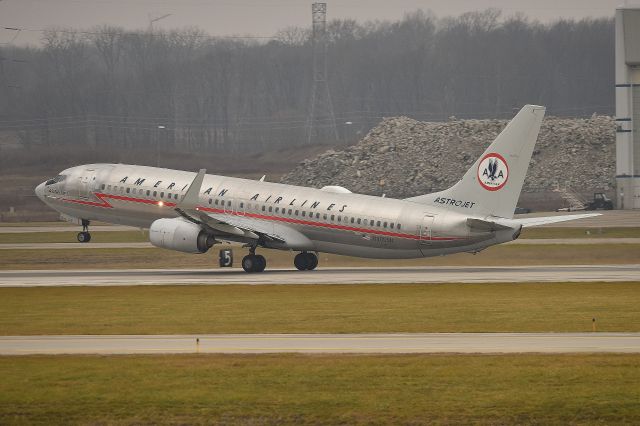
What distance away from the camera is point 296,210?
6725 centimetres

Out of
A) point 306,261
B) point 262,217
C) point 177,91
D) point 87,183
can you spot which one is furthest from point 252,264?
point 177,91

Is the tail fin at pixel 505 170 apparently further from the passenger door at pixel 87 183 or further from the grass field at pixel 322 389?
the grass field at pixel 322 389

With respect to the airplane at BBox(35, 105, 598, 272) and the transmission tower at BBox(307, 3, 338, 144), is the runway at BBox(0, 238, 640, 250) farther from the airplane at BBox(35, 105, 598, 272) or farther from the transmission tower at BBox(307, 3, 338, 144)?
the transmission tower at BBox(307, 3, 338, 144)

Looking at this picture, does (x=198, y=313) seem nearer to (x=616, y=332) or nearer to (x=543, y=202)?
(x=616, y=332)

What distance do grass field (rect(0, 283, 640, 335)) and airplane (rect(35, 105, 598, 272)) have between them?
7944 millimetres

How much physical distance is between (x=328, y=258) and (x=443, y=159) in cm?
7674

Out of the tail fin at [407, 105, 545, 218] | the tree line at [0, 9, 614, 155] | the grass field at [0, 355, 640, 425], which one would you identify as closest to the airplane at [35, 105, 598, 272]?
the tail fin at [407, 105, 545, 218]

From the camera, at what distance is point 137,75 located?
17212 cm

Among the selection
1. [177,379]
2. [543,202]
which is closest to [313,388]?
[177,379]

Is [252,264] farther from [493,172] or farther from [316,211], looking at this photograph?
[493,172]

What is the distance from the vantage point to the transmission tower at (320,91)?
17912 cm

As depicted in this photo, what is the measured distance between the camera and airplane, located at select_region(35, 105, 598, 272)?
61.2 meters

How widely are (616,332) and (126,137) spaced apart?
12462cm

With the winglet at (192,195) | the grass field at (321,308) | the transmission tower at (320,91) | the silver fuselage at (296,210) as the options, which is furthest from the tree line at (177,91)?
the grass field at (321,308)
